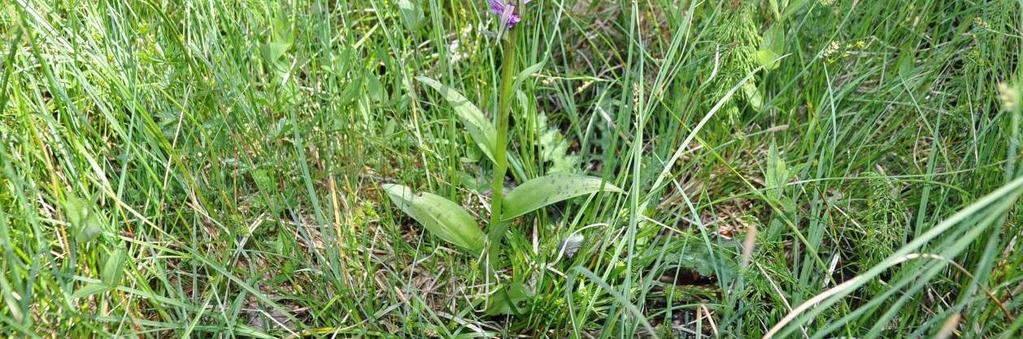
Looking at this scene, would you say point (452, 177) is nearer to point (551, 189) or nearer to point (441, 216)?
point (441, 216)

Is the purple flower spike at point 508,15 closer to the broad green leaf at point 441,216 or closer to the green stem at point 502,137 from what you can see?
the green stem at point 502,137

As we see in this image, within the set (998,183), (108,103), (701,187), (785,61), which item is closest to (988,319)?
(998,183)

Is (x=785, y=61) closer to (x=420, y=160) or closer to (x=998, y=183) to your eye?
(x=998, y=183)

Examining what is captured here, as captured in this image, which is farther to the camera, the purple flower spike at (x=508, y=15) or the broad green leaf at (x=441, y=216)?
the broad green leaf at (x=441, y=216)

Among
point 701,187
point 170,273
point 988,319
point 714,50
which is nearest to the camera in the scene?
point 988,319

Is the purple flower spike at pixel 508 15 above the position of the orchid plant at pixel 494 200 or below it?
above

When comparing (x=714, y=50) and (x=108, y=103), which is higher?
(x=714, y=50)

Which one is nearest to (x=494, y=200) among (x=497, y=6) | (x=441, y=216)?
(x=441, y=216)

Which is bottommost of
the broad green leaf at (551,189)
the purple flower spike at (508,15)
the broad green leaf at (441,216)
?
the broad green leaf at (441,216)

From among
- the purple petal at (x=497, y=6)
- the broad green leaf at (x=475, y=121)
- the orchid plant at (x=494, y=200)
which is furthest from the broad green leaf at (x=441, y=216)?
the purple petal at (x=497, y=6)
